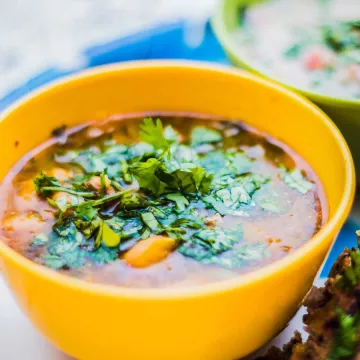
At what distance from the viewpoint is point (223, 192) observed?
127cm

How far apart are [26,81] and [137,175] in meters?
0.80

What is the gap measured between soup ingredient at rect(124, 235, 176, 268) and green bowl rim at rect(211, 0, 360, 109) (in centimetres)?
57

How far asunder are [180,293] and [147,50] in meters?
1.31

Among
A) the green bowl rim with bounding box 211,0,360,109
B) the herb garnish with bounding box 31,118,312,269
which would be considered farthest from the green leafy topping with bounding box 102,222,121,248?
the green bowl rim with bounding box 211,0,360,109

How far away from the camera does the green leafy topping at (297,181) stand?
133cm

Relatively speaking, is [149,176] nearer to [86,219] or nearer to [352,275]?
[86,219]

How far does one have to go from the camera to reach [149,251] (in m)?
1.10

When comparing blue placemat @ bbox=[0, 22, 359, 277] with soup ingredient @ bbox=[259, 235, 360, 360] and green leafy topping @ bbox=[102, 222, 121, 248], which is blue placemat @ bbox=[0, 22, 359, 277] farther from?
soup ingredient @ bbox=[259, 235, 360, 360]

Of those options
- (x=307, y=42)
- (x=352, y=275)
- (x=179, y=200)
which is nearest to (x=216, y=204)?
(x=179, y=200)

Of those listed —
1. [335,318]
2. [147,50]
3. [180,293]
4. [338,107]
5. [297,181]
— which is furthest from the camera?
[147,50]

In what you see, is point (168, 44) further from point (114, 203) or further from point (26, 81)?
point (114, 203)

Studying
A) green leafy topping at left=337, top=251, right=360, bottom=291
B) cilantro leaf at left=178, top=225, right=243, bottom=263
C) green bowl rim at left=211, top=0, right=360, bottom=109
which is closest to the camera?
green leafy topping at left=337, top=251, right=360, bottom=291

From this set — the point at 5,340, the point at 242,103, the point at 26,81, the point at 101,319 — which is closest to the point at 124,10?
the point at 26,81

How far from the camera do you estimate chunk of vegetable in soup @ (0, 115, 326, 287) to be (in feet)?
3.61
